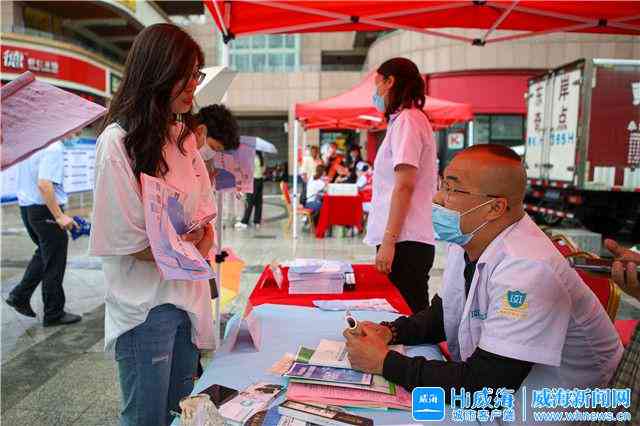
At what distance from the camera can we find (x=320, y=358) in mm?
1585

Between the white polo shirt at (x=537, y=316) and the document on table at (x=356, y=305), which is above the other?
the white polo shirt at (x=537, y=316)

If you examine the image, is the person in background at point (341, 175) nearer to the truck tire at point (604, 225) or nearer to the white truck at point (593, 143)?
the white truck at point (593, 143)

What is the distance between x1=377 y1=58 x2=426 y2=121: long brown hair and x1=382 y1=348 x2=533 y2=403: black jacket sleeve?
1.65m

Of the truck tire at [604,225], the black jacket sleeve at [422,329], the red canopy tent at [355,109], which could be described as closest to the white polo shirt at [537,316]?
the black jacket sleeve at [422,329]

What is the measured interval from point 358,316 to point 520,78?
58.2ft

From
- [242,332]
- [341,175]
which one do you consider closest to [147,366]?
[242,332]

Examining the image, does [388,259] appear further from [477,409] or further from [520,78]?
[520,78]

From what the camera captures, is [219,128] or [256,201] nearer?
[219,128]

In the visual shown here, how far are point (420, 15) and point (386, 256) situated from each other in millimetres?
2792

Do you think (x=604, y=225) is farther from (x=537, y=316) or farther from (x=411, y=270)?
(x=537, y=316)

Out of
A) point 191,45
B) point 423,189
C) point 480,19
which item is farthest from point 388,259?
point 480,19

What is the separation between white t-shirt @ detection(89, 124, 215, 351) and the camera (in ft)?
4.76

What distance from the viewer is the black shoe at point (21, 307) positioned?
4.35m

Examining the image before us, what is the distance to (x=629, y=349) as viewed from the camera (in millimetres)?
1294
